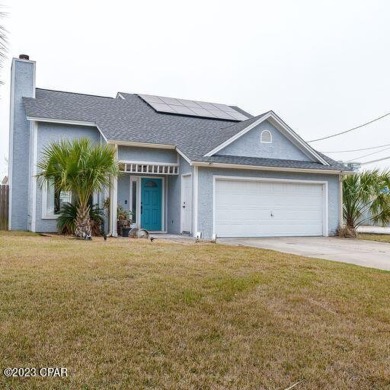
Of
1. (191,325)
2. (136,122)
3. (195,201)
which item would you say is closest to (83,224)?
(195,201)

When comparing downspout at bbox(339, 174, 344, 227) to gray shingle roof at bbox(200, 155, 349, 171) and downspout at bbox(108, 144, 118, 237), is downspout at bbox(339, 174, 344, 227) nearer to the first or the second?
gray shingle roof at bbox(200, 155, 349, 171)

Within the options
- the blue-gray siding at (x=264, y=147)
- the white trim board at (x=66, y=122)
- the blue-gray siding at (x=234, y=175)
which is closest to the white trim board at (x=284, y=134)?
the blue-gray siding at (x=264, y=147)

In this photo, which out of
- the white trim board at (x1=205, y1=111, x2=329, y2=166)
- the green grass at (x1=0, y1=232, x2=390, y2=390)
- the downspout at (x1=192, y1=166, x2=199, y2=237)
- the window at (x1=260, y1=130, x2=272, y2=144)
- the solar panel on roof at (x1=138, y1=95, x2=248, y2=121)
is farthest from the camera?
the solar panel on roof at (x1=138, y1=95, x2=248, y2=121)

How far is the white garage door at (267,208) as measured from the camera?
1531 cm

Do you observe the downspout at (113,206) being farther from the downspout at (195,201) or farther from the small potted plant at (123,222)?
the downspout at (195,201)

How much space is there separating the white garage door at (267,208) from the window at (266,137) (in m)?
1.76

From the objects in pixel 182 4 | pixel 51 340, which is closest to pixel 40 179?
pixel 182 4

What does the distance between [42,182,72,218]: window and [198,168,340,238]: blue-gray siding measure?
16.8 ft

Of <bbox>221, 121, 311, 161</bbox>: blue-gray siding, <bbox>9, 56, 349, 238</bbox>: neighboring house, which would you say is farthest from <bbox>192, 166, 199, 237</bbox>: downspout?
<bbox>221, 121, 311, 161</bbox>: blue-gray siding

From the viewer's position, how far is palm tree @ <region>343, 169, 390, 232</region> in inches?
679

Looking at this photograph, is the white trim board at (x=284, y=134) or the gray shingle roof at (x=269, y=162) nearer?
the gray shingle roof at (x=269, y=162)

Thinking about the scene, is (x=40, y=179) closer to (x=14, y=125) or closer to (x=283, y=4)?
(x=14, y=125)

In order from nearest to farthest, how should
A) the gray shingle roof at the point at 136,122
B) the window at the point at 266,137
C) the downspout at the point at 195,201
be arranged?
the downspout at the point at 195,201, the gray shingle roof at the point at 136,122, the window at the point at 266,137

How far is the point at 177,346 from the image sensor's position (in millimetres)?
4121
